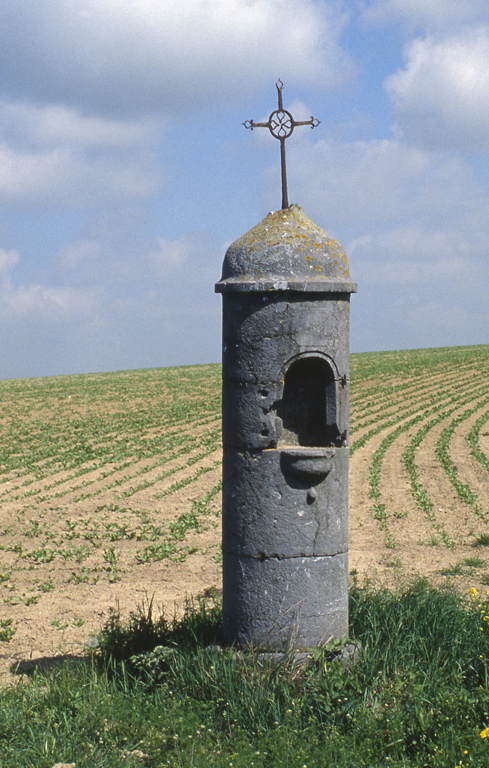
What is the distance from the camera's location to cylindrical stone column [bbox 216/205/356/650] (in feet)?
17.5

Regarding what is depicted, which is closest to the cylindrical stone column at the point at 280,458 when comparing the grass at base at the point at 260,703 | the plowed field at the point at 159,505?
the grass at base at the point at 260,703

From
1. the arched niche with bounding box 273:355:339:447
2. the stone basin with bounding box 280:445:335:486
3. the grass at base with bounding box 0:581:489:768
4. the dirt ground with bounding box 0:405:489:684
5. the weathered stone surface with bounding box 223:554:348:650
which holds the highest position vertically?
the arched niche with bounding box 273:355:339:447

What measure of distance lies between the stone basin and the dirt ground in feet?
7.93

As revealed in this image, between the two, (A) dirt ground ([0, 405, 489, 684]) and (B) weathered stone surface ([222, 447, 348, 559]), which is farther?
(A) dirt ground ([0, 405, 489, 684])

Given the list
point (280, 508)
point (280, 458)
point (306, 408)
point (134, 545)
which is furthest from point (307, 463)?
point (134, 545)

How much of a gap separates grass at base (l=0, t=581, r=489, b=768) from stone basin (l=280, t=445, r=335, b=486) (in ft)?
4.08

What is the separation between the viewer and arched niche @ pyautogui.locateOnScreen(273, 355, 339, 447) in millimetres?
5664

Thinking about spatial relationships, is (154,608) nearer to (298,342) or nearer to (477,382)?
(298,342)

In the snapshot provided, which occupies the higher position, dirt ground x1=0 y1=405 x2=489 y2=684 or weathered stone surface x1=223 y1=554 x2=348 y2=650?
weathered stone surface x1=223 y1=554 x2=348 y2=650

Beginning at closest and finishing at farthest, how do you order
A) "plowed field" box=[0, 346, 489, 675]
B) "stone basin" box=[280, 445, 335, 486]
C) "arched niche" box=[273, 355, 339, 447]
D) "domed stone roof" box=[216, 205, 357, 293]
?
"stone basin" box=[280, 445, 335, 486] < "domed stone roof" box=[216, 205, 357, 293] < "arched niche" box=[273, 355, 339, 447] < "plowed field" box=[0, 346, 489, 675]

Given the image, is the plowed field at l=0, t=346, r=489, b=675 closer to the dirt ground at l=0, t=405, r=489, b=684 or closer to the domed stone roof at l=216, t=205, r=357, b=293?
the dirt ground at l=0, t=405, r=489, b=684

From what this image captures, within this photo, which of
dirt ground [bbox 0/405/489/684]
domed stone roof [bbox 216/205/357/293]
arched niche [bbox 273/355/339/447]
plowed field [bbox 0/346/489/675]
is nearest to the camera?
domed stone roof [bbox 216/205/357/293]

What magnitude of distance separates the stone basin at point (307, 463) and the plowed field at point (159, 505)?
2440mm

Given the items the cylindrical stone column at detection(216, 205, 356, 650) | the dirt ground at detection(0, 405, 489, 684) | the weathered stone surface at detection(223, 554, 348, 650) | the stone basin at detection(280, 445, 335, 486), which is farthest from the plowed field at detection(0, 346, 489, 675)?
the stone basin at detection(280, 445, 335, 486)
